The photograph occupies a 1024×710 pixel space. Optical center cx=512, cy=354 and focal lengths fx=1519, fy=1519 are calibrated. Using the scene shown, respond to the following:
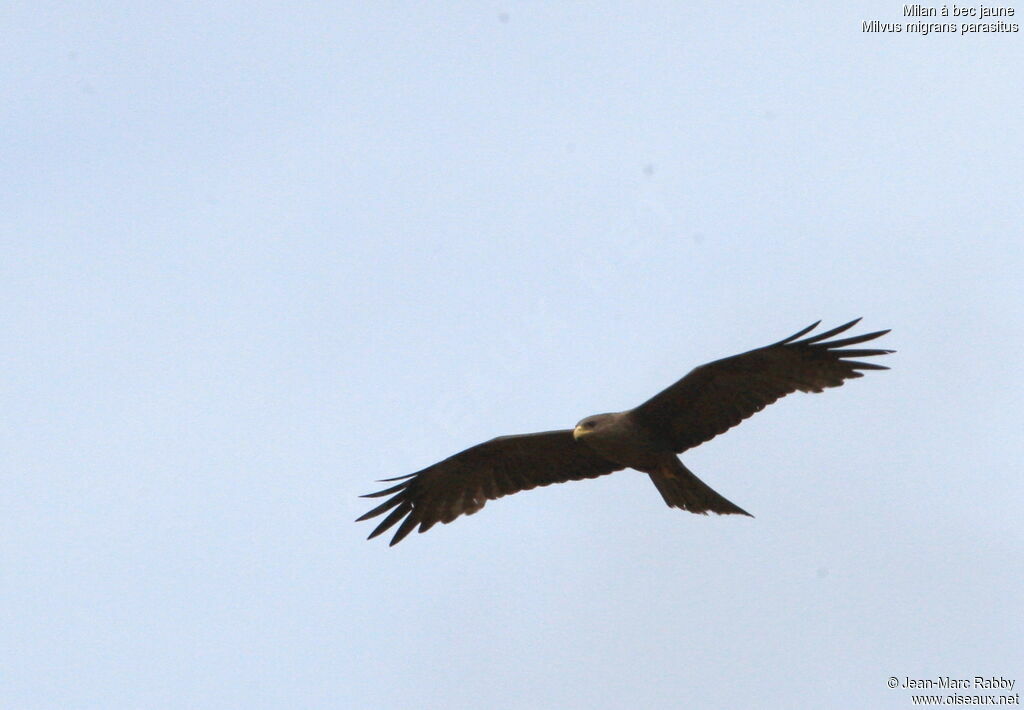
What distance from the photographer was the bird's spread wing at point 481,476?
12.9m

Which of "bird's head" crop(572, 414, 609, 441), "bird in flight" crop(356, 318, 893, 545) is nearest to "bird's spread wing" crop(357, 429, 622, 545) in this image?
"bird in flight" crop(356, 318, 893, 545)

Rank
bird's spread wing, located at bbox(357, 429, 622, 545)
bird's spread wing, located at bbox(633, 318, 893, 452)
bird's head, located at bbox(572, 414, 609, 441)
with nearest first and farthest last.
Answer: bird's spread wing, located at bbox(633, 318, 893, 452)
bird's head, located at bbox(572, 414, 609, 441)
bird's spread wing, located at bbox(357, 429, 622, 545)

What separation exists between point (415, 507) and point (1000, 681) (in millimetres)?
5058

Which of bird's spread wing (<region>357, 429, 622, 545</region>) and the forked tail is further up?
bird's spread wing (<region>357, 429, 622, 545</region>)

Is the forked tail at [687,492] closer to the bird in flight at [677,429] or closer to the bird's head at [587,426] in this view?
the bird in flight at [677,429]

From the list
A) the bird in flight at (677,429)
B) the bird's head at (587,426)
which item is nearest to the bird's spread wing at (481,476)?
the bird in flight at (677,429)

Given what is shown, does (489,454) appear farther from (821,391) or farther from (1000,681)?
(1000,681)

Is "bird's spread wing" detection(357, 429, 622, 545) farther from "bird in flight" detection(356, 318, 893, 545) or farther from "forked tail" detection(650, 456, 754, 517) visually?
"forked tail" detection(650, 456, 754, 517)

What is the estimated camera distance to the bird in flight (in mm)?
11555

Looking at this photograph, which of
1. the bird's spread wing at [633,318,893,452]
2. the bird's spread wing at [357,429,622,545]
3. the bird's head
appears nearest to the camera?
the bird's spread wing at [633,318,893,452]

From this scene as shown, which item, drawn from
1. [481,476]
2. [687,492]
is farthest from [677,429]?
[481,476]

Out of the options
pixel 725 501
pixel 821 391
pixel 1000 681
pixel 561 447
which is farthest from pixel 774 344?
pixel 1000 681

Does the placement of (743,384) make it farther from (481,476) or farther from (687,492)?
(481,476)

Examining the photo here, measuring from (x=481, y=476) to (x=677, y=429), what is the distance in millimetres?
2061
